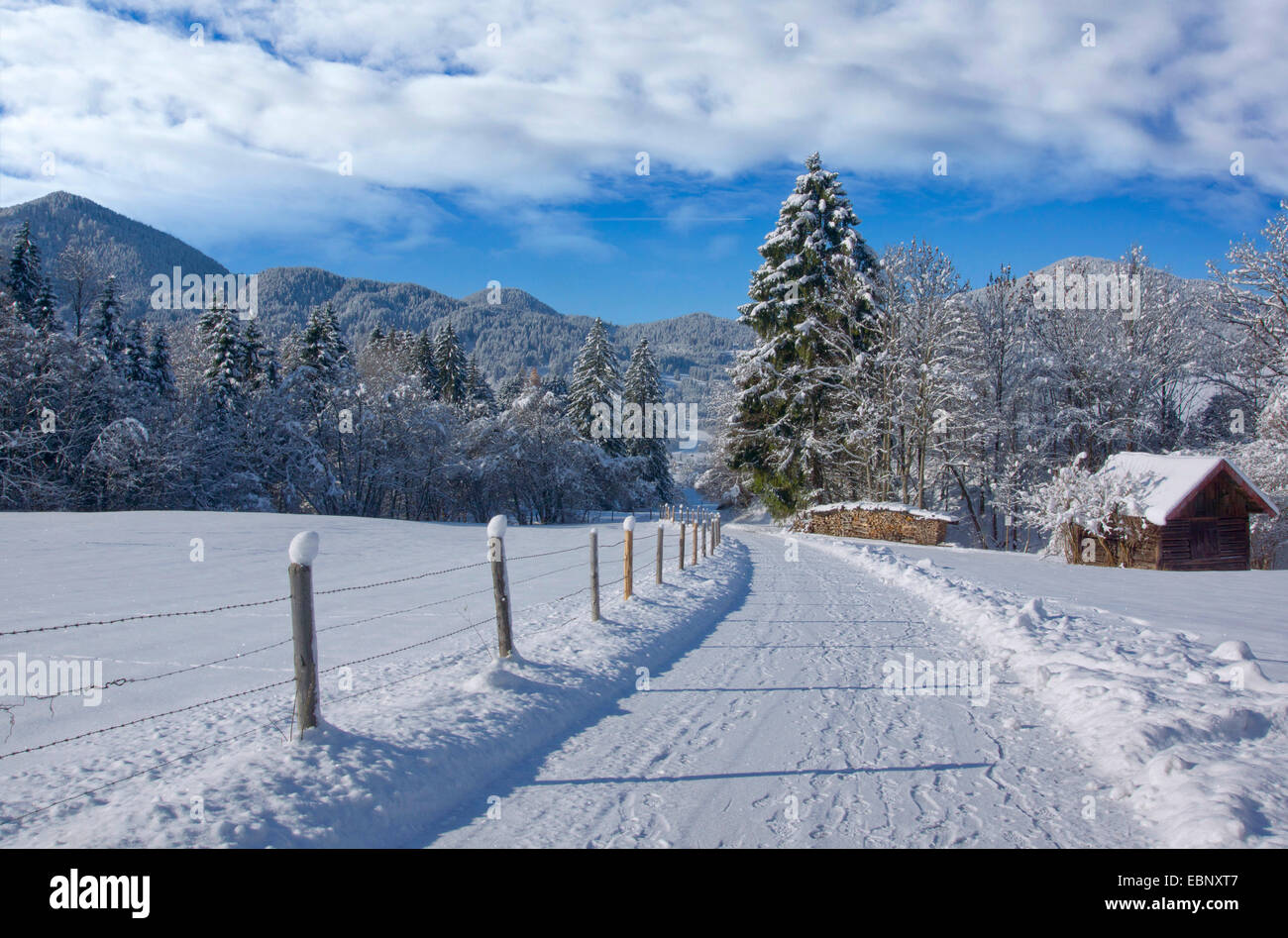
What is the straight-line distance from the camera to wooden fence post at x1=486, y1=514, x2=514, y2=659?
7031mm

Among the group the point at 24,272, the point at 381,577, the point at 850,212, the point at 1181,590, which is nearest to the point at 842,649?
the point at 381,577

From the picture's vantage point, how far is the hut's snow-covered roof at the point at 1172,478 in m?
23.7

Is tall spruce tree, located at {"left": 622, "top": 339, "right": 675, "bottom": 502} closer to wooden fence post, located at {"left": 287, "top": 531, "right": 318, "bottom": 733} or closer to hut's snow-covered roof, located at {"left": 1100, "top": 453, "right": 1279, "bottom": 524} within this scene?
hut's snow-covered roof, located at {"left": 1100, "top": 453, "right": 1279, "bottom": 524}

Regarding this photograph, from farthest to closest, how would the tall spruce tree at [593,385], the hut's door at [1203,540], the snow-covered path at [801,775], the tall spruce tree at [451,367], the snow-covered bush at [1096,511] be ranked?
1. the tall spruce tree at [451,367]
2. the tall spruce tree at [593,385]
3. the hut's door at [1203,540]
4. the snow-covered bush at [1096,511]
5. the snow-covered path at [801,775]

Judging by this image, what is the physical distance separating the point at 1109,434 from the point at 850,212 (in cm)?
1739

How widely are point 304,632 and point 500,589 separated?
2.44 metres

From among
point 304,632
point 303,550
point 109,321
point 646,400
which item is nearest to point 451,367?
point 646,400

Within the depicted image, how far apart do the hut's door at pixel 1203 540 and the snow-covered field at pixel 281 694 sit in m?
19.2

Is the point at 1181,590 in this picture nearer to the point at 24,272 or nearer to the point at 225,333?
the point at 225,333

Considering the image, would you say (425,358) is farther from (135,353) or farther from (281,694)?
(281,694)

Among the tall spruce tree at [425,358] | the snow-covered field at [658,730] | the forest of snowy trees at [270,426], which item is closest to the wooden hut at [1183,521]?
the snow-covered field at [658,730]

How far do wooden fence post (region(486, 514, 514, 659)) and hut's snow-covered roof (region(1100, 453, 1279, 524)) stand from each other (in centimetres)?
→ 2455

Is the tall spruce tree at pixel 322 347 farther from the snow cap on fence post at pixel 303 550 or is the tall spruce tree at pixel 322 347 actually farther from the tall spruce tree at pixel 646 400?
the snow cap on fence post at pixel 303 550

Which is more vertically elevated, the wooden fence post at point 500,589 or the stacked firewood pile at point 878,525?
the wooden fence post at point 500,589
